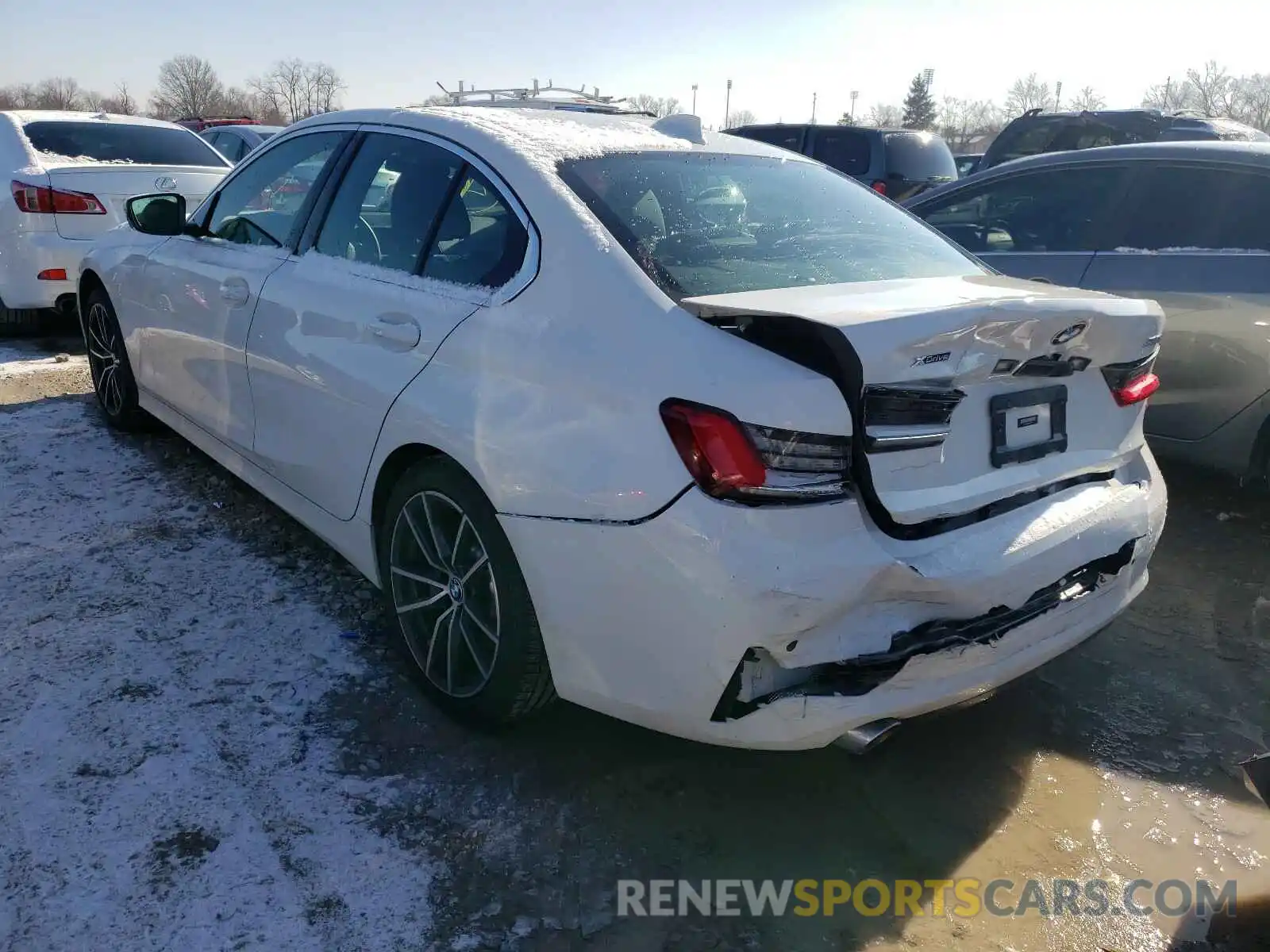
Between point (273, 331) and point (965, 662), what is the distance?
94.4 inches

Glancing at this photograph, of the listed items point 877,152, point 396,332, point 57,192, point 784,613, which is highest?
point 877,152

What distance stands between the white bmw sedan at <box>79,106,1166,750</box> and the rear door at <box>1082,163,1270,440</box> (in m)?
1.67

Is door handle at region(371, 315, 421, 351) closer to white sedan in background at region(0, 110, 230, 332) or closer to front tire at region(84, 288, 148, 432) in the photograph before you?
front tire at region(84, 288, 148, 432)

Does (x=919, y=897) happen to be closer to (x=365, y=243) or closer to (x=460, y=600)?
(x=460, y=600)

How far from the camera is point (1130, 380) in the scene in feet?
8.54

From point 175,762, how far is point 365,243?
A: 1.60 metres

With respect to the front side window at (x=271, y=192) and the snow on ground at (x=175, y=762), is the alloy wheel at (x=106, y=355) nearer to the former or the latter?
the snow on ground at (x=175, y=762)

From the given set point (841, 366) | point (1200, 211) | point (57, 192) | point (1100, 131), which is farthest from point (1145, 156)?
point (1100, 131)

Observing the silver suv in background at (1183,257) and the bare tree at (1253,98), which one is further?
the bare tree at (1253,98)

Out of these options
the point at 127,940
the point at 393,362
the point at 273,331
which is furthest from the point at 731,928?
the point at 273,331

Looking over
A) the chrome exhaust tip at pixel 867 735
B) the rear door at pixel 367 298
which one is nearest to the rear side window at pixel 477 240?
the rear door at pixel 367 298

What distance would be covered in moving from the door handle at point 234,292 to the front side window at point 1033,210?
11.0ft

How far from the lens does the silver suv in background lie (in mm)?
4031

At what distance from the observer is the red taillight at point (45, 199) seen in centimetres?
644
